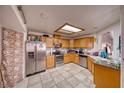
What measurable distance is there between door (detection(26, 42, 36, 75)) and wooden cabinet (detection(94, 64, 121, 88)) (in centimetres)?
253

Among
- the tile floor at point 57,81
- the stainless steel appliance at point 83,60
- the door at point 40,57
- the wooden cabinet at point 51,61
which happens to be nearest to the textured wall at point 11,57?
the tile floor at point 57,81

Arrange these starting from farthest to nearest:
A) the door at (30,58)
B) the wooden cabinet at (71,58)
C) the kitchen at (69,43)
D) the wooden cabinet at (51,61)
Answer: the wooden cabinet at (71,58), the wooden cabinet at (51,61), the door at (30,58), the kitchen at (69,43)

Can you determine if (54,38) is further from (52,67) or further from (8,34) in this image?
(8,34)

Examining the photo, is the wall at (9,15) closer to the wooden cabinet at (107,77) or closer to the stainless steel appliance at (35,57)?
the stainless steel appliance at (35,57)

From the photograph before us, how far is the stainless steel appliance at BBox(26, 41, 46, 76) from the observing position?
330 centimetres

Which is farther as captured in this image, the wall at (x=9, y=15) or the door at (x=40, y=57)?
the door at (x=40, y=57)

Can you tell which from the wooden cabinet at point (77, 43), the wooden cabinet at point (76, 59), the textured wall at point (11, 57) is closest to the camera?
the textured wall at point (11, 57)

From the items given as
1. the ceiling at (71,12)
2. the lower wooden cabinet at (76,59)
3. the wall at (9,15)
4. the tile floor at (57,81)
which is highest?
the ceiling at (71,12)

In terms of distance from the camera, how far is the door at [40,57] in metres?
3.63

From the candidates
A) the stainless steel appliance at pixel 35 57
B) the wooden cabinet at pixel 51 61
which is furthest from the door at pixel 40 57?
the wooden cabinet at pixel 51 61

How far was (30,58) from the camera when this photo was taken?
11.1 feet

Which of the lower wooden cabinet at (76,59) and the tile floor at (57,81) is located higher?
the lower wooden cabinet at (76,59)

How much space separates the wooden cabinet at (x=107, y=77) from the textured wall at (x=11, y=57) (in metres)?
2.45

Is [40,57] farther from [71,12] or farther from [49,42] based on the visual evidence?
[71,12]
